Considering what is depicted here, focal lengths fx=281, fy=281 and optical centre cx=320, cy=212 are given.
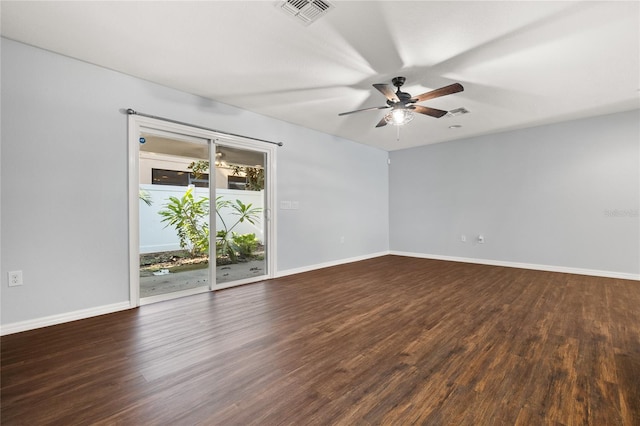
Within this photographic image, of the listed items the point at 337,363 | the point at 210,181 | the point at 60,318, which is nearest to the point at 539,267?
the point at 337,363

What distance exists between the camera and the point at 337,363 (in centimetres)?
201

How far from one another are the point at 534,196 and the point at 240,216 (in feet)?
17.4

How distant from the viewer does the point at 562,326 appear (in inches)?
104

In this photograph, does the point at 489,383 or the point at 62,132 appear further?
the point at 62,132

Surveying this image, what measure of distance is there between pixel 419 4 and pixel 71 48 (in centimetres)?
315

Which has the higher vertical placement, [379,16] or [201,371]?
[379,16]

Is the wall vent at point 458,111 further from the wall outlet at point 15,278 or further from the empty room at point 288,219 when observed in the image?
the wall outlet at point 15,278

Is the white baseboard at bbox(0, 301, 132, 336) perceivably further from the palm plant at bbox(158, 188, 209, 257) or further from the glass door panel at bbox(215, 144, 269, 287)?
the glass door panel at bbox(215, 144, 269, 287)

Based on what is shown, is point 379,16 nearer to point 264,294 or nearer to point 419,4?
point 419,4

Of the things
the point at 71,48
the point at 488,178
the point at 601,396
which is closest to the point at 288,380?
the point at 601,396

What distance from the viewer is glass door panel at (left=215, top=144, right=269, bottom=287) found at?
416 centimetres

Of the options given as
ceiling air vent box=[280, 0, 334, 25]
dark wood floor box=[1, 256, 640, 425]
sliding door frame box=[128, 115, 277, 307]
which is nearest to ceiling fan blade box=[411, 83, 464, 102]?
ceiling air vent box=[280, 0, 334, 25]

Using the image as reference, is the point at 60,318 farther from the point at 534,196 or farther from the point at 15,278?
the point at 534,196

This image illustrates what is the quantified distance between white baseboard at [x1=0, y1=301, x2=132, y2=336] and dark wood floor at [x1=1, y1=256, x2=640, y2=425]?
92 mm
